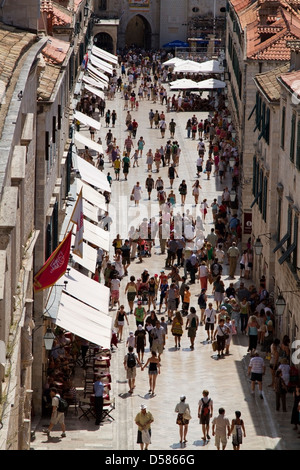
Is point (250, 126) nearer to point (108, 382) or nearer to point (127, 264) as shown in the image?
point (127, 264)

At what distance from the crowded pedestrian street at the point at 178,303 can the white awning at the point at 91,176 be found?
196 cm

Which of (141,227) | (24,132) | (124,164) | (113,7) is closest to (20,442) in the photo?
(24,132)

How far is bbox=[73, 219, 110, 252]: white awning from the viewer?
40.9 m

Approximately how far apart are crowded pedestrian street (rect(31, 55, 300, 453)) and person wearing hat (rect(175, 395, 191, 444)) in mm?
162

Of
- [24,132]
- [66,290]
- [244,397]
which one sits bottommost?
[244,397]

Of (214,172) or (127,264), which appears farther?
(214,172)

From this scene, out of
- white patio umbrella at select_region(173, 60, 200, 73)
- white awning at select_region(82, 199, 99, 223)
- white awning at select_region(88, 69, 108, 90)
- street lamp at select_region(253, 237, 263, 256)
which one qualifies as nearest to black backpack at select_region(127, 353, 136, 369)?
street lamp at select_region(253, 237, 263, 256)

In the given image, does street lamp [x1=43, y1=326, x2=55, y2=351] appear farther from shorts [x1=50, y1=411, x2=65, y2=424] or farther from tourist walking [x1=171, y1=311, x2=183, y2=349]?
tourist walking [x1=171, y1=311, x2=183, y2=349]

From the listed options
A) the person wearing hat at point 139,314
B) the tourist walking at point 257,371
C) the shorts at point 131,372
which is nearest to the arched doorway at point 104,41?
the person wearing hat at point 139,314

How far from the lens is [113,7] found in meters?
112

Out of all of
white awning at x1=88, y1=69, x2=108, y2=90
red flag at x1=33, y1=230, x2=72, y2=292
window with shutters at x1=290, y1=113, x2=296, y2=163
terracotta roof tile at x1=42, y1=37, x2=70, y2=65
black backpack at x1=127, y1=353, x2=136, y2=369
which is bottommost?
black backpack at x1=127, y1=353, x2=136, y2=369

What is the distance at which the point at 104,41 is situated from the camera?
109938 millimetres

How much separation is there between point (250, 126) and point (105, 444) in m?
24.0

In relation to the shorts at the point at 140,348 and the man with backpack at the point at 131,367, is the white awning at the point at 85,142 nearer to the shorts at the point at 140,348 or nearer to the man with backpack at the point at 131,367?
the shorts at the point at 140,348
